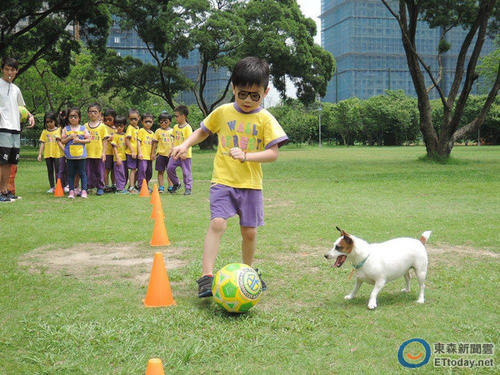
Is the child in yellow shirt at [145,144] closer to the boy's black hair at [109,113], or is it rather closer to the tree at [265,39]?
the boy's black hair at [109,113]

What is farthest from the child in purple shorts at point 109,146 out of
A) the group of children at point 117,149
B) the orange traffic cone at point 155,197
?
the orange traffic cone at point 155,197

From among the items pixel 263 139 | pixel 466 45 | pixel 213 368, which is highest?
pixel 466 45

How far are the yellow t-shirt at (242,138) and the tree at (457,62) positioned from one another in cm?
1730

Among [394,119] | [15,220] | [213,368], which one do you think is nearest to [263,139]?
[213,368]

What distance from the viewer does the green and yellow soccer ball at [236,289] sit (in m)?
3.58

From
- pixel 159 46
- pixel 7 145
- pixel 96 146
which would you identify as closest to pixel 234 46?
pixel 159 46

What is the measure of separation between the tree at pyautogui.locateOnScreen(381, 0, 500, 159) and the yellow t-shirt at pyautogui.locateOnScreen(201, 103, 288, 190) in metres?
17.3

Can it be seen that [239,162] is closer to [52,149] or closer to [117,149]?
[117,149]

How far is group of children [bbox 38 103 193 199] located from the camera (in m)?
11.0

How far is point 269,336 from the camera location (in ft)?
10.8

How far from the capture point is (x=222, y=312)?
12.3ft

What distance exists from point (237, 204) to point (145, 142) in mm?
8042

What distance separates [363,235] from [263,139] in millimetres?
3050

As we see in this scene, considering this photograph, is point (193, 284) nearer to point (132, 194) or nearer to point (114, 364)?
point (114, 364)
